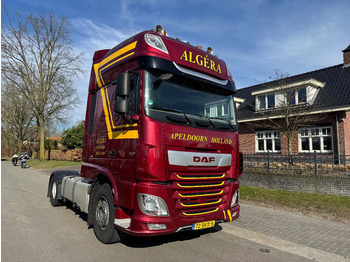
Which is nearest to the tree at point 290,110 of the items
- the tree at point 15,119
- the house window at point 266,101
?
the house window at point 266,101

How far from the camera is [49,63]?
94.5 ft

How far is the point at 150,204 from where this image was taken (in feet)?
11.7

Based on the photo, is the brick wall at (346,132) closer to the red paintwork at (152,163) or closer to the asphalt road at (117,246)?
the asphalt road at (117,246)

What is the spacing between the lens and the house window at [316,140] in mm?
16500

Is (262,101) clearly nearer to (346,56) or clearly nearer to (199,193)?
(346,56)

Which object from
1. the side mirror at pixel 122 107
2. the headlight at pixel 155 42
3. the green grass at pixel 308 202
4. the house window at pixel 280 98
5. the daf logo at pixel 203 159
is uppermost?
the house window at pixel 280 98

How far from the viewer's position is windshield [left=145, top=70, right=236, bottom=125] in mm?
3861

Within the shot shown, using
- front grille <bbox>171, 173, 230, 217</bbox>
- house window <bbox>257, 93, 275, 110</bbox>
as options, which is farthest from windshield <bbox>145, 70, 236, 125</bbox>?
house window <bbox>257, 93, 275, 110</bbox>

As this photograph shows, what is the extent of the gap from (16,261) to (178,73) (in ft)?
11.8

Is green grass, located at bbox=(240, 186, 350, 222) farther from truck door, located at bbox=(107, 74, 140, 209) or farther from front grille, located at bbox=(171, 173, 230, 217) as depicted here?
truck door, located at bbox=(107, 74, 140, 209)

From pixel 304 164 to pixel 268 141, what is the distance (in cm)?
1033

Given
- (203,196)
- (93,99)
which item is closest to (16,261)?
(203,196)

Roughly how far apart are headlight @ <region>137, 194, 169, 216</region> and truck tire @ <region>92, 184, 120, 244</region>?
2.57 ft

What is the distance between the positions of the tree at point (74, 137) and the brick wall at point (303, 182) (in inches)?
988
